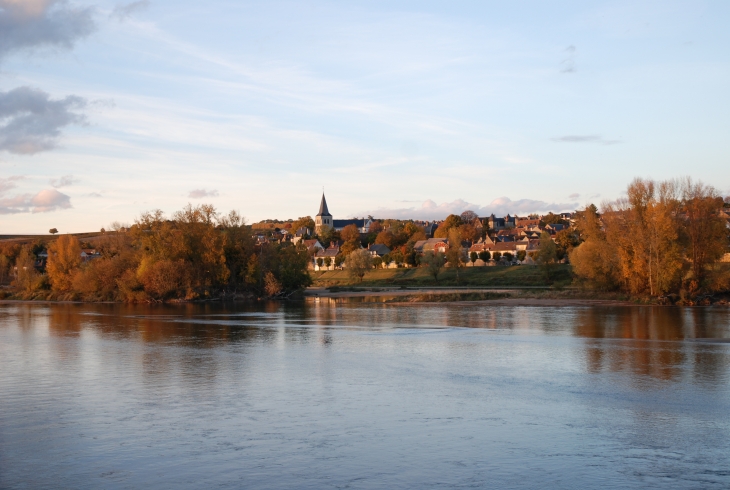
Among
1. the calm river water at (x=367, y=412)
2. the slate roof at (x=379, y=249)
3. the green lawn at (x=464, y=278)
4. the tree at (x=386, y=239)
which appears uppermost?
the tree at (x=386, y=239)

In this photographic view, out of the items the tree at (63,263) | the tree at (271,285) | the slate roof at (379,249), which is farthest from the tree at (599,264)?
the slate roof at (379,249)

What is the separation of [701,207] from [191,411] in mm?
52210

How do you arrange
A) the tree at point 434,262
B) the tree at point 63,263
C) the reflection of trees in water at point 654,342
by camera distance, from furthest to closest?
the tree at point 434,262 → the tree at point 63,263 → the reflection of trees in water at point 654,342

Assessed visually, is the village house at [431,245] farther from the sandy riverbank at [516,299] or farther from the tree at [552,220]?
the sandy riverbank at [516,299]

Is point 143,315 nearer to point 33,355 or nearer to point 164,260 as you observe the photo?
point 164,260

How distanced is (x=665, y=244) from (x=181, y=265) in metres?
45.1

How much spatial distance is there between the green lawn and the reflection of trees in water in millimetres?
27935

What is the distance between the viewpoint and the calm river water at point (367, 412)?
37.1 ft

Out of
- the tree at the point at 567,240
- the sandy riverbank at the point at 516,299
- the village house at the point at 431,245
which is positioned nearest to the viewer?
the sandy riverbank at the point at 516,299

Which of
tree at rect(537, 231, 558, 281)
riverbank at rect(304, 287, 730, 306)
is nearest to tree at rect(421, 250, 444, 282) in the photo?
tree at rect(537, 231, 558, 281)

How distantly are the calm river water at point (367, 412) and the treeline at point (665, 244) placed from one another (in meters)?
25.8

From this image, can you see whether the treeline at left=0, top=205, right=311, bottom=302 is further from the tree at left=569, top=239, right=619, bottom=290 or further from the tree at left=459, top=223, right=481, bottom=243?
the tree at left=459, top=223, right=481, bottom=243

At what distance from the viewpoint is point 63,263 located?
3041 inches

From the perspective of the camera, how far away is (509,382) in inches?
764
